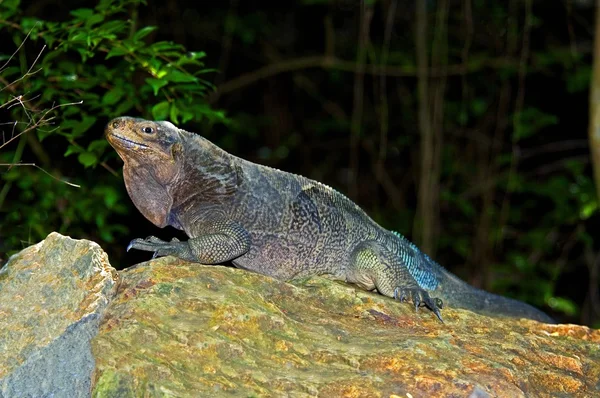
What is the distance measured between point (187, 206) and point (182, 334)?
159cm

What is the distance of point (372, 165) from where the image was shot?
46.4 feet

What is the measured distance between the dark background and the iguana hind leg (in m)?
2.76

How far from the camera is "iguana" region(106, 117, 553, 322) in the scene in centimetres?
538

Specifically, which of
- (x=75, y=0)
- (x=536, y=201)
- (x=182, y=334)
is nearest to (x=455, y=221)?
(x=536, y=201)

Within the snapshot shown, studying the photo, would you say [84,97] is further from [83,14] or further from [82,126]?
[83,14]

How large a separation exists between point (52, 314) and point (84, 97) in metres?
2.76

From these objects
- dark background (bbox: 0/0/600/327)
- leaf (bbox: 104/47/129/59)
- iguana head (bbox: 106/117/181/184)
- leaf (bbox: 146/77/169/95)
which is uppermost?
leaf (bbox: 104/47/129/59)

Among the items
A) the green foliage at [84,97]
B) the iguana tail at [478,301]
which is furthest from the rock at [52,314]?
the iguana tail at [478,301]

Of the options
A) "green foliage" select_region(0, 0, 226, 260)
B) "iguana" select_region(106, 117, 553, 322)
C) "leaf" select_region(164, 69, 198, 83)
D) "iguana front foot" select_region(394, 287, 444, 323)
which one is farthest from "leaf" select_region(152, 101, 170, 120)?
"iguana front foot" select_region(394, 287, 444, 323)

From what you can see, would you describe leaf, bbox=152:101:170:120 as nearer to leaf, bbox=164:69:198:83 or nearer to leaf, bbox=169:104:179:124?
leaf, bbox=169:104:179:124

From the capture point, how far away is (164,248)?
5023 millimetres

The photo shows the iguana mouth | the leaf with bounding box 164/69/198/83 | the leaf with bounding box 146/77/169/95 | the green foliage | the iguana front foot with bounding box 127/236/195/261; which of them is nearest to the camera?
the iguana front foot with bounding box 127/236/195/261

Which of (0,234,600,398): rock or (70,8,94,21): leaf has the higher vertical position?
(70,8,94,21): leaf

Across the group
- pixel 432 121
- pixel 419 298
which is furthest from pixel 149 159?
pixel 432 121
